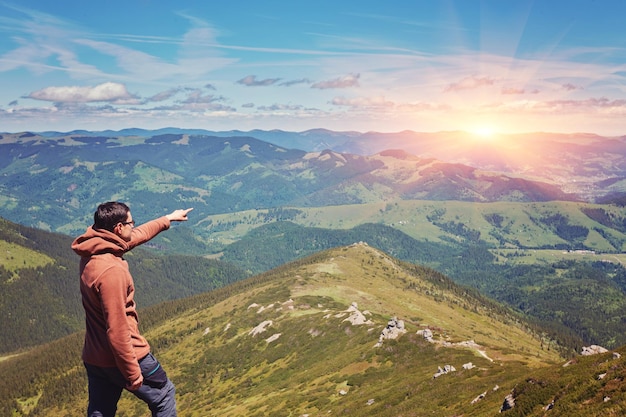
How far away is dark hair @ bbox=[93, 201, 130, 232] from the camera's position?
12102mm

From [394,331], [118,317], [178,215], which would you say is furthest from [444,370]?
[118,317]

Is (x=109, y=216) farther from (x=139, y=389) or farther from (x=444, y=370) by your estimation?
(x=444, y=370)

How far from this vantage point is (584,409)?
90.0ft

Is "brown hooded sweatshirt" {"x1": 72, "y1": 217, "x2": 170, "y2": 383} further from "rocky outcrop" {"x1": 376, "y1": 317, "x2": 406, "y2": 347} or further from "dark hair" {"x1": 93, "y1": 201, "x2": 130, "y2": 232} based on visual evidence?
"rocky outcrop" {"x1": 376, "y1": 317, "x2": 406, "y2": 347}

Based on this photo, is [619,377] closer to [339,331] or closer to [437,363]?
[437,363]

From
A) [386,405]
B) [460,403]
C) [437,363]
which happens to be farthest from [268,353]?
[460,403]

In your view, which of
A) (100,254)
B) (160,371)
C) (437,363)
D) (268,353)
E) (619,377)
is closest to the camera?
(100,254)

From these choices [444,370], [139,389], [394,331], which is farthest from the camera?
[394,331]

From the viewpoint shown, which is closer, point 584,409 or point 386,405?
point 584,409

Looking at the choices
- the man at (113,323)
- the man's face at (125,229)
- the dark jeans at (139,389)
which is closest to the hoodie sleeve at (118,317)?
the man at (113,323)

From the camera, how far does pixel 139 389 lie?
40.0 feet

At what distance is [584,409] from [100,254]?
3003cm

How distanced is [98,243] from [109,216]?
3.22 feet

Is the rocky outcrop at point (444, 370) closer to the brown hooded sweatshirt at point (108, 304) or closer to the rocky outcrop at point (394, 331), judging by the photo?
the rocky outcrop at point (394, 331)
